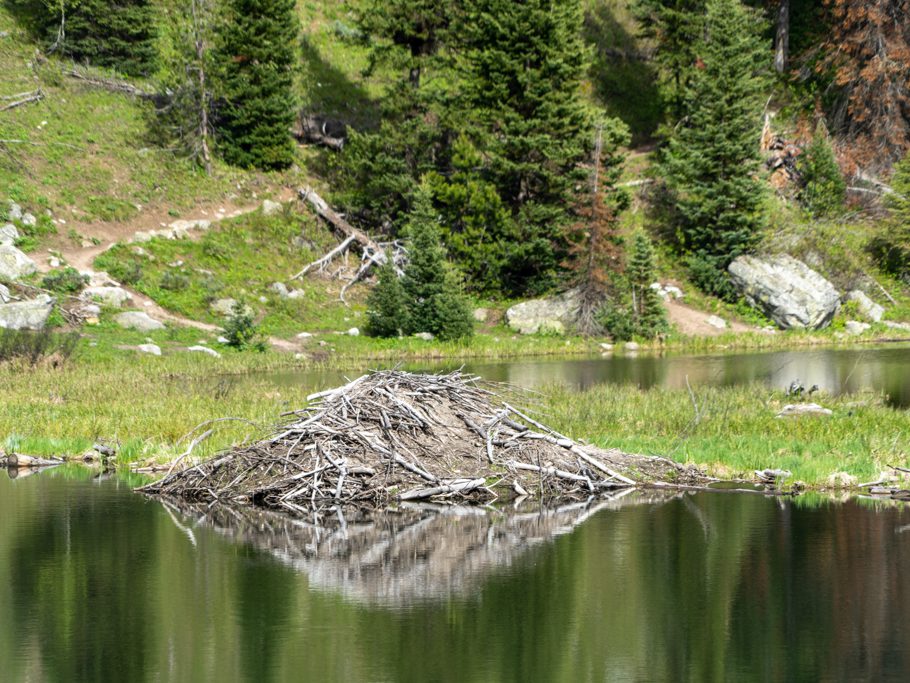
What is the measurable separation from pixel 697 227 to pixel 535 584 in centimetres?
4244

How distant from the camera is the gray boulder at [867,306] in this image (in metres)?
51.0

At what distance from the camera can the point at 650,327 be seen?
4725 cm

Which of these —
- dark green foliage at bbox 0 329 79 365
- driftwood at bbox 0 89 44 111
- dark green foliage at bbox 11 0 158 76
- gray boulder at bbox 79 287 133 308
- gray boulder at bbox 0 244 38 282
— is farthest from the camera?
dark green foliage at bbox 11 0 158 76

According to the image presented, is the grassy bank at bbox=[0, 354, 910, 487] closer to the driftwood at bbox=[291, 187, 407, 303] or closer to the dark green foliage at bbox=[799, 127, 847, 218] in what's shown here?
the driftwood at bbox=[291, 187, 407, 303]

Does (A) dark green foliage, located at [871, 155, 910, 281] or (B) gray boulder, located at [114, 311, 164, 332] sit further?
(A) dark green foliage, located at [871, 155, 910, 281]

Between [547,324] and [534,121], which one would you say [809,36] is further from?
[547,324]

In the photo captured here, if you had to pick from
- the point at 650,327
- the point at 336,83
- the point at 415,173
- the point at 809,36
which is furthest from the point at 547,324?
the point at 809,36

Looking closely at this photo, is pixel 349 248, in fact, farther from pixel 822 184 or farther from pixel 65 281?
pixel 822 184

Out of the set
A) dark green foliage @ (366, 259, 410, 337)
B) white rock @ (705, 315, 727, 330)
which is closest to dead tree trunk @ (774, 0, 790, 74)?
white rock @ (705, 315, 727, 330)

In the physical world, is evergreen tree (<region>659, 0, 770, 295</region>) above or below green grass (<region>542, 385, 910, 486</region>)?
above

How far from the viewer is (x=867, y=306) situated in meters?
51.2

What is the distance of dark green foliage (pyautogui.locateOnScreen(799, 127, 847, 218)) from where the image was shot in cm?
5694

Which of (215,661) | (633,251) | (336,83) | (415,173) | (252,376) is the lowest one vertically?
(215,661)

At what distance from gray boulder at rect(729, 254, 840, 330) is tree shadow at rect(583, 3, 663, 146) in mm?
15282
